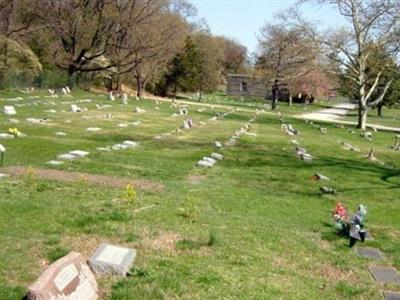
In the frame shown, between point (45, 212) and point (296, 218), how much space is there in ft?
13.4

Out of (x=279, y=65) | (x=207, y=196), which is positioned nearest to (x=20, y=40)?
(x=279, y=65)

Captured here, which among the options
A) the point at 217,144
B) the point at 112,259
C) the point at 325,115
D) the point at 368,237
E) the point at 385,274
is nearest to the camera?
the point at 112,259

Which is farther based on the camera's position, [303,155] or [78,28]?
[78,28]

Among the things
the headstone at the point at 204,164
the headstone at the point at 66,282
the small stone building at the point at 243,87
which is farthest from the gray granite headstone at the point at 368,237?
the small stone building at the point at 243,87

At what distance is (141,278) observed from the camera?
213 inches

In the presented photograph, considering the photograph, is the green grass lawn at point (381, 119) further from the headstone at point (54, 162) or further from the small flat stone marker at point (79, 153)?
the headstone at point (54, 162)

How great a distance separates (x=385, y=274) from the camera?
6.55 meters

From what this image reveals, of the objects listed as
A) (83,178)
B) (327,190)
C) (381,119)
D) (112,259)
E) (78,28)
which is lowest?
(381,119)

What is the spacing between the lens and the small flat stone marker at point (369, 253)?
7270 mm

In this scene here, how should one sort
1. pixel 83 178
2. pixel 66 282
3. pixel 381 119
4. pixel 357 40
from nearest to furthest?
pixel 66 282, pixel 83 178, pixel 357 40, pixel 381 119

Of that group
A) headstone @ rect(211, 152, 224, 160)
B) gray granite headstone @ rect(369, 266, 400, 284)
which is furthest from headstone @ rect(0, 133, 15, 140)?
gray granite headstone @ rect(369, 266, 400, 284)

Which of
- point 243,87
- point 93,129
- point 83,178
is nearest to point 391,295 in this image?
point 83,178

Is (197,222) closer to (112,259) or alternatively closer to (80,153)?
(112,259)

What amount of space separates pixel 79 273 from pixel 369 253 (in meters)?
4.22
